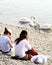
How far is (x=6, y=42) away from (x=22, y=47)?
1.62ft

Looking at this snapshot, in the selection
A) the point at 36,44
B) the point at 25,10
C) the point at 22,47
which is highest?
the point at 22,47

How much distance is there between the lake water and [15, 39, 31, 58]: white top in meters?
8.12

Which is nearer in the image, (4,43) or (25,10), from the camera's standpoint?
(4,43)

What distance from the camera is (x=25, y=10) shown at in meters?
19.6

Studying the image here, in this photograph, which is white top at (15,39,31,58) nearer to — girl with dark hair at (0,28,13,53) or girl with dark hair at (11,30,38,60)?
girl with dark hair at (11,30,38,60)

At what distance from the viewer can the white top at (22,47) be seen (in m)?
8.09

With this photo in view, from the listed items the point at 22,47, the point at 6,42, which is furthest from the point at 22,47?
the point at 6,42

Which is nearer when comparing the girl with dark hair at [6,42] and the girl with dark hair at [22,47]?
the girl with dark hair at [22,47]

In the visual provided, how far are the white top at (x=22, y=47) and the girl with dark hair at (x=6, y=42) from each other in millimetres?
257

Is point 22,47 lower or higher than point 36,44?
higher

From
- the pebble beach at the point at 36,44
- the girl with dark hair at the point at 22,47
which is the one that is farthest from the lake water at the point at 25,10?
the girl with dark hair at the point at 22,47

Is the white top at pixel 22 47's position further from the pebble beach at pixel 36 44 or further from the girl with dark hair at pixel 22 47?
the pebble beach at pixel 36 44

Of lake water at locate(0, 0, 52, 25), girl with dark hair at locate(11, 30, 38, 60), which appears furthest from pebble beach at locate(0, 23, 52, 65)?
lake water at locate(0, 0, 52, 25)

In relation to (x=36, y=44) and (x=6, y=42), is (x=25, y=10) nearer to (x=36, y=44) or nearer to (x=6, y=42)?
(x=36, y=44)
